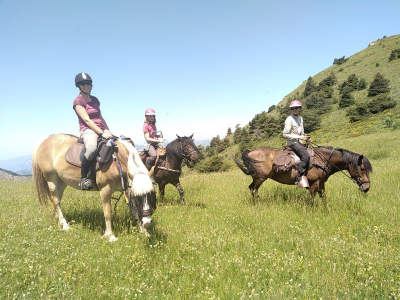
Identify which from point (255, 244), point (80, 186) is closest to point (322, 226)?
point (255, 244)

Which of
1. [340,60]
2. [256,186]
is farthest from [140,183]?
[340,60]

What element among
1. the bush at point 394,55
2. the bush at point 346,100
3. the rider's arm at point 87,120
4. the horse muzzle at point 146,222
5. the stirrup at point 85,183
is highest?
the bush at point 394,55

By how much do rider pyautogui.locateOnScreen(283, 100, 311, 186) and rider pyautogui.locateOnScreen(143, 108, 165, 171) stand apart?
4544 mm

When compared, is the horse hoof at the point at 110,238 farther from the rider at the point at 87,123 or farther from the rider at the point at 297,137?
the rider at the point at 297,137

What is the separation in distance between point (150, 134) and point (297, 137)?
5239 mm

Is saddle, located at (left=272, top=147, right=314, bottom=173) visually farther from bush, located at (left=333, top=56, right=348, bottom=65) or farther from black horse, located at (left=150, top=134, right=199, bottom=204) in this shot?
bush, located at (left=333, top=56, right=348, bottom=65)

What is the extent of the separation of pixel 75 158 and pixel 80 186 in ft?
2.38

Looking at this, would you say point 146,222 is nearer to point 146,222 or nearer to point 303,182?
point 146,222

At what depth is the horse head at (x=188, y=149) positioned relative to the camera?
299 inches

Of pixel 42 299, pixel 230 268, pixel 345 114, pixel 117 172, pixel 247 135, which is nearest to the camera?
pixel 42 299

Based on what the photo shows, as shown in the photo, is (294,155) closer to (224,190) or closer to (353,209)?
(353,209)

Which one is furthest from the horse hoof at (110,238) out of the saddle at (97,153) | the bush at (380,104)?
the bush at (380,104)

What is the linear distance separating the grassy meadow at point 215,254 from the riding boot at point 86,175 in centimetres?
115

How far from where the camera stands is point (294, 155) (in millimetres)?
7184
